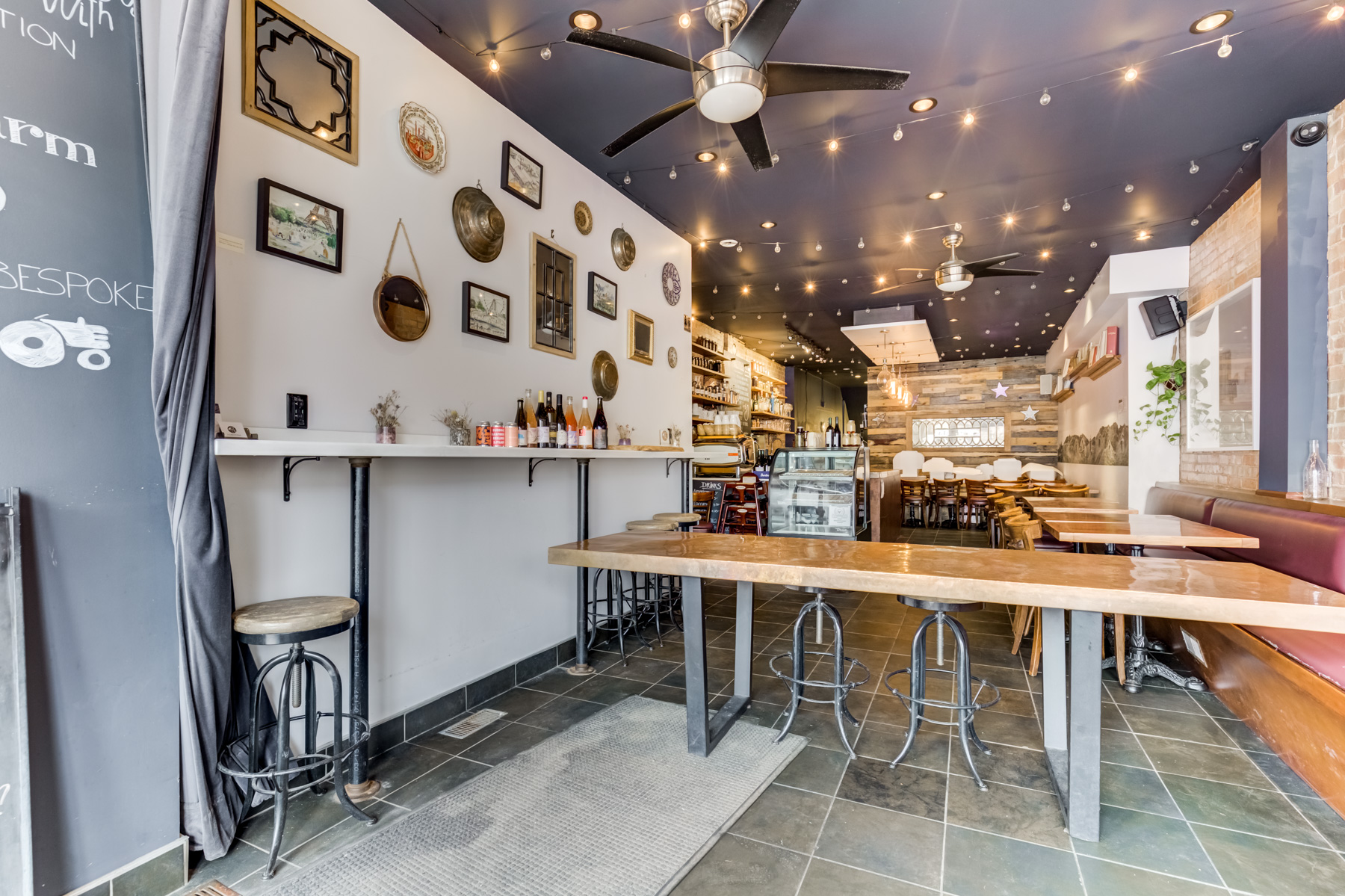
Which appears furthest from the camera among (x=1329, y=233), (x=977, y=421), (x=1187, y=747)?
(x=977, y=421)

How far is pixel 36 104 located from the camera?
1.69 m

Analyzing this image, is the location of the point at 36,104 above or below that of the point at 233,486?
above

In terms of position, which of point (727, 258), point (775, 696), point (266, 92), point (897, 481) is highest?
point (727, 258)

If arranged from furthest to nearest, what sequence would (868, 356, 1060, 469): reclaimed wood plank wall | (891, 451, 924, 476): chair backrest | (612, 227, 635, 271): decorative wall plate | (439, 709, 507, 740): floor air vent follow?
(891, 451, 924, 476): chair backrest → (868, 356, 1060, 469): reclaimed wood plank wall → (612, 227, 635, 271): decorative wall plate → (439, 709, 507, 740): floor air vent

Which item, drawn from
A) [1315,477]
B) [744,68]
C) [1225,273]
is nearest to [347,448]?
[744,68]

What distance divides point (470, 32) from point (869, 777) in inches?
156

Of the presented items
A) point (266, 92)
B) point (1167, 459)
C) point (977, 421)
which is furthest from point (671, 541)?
point (977, 421)

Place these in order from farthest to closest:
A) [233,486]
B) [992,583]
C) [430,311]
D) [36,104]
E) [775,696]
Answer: [775,696], [430,311], [233,486], [992,583], [36,104]

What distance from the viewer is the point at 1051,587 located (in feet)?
6.27

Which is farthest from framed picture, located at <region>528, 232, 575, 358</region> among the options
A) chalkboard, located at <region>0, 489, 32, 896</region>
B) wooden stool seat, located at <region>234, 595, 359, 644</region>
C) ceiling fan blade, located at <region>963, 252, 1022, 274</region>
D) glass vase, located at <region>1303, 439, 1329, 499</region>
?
glass vase, located at <region>1303, 439, 1329, 499</region>

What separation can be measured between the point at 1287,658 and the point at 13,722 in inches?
171

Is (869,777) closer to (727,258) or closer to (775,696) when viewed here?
(775,696)

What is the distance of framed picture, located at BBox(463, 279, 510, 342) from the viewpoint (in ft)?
11.0

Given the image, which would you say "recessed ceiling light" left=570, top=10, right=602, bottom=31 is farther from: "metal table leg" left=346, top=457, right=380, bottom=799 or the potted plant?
"metal table leg" left=346, top=457, right=380, bottom=799
